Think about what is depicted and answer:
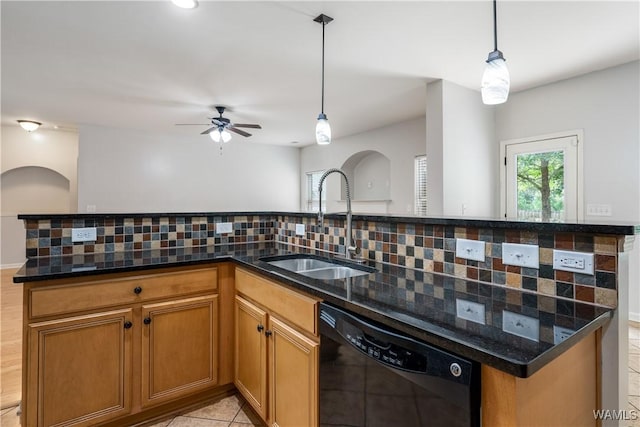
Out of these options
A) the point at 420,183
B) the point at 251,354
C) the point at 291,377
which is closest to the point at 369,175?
the point at 420,183

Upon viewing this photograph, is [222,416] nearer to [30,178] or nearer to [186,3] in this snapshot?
[186,3]

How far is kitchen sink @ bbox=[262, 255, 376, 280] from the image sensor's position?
5.73 feet

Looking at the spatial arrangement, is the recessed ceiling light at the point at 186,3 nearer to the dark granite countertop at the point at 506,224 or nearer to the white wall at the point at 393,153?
the dark granite countertop at the point at 506,224

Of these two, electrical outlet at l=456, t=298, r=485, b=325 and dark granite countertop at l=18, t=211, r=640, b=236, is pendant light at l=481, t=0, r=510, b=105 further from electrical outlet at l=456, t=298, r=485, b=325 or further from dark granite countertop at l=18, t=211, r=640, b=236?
electrical outlet at l=456, t=298, r=485, b=325

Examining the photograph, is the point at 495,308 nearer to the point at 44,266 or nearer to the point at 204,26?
the point at 44,266

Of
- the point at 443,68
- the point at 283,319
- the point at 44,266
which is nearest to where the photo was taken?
the point at 283,319

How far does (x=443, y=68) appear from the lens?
10.7 feet

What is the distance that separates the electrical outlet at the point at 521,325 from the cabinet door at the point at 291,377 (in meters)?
0.67

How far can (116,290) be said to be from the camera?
1668 millimetres

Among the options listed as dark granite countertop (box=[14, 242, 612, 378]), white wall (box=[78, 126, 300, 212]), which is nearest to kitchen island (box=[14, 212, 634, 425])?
dark granite countertop (box=[14, 242, 612, 378])

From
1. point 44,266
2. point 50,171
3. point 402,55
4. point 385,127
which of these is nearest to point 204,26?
point 402,55

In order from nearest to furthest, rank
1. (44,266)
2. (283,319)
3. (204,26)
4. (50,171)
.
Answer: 1. (283,319)
2. (44,266)
3. (204,26)
4. (50,171)

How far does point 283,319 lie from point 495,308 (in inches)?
33.8

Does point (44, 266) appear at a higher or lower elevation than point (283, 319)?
higher
